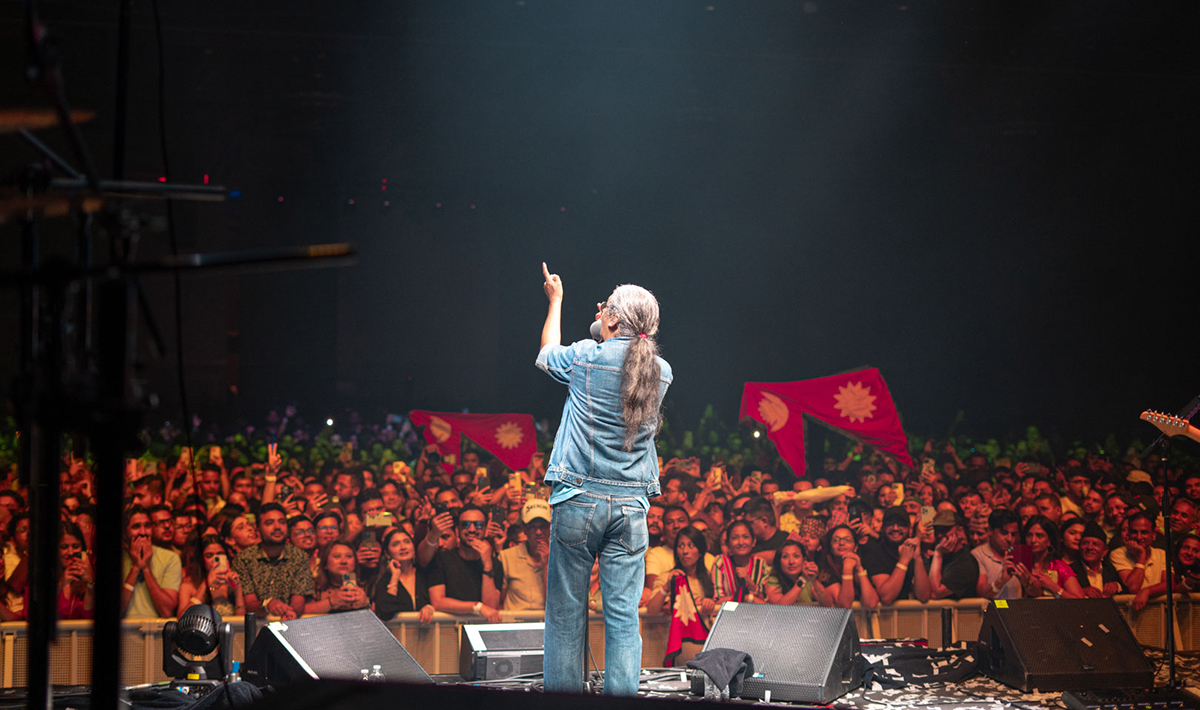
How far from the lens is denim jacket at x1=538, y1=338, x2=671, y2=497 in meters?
2.93

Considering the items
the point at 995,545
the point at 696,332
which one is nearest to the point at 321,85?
the point at 696,332

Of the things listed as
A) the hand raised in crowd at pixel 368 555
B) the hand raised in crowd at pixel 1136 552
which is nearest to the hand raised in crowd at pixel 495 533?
the hand raised in crowd at pixel 368 555

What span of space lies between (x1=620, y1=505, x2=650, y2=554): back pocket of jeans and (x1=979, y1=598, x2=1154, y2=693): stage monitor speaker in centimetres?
205

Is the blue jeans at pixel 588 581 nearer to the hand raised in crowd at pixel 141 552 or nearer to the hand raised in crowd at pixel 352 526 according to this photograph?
the hand raised in crowd at pixel 352 526

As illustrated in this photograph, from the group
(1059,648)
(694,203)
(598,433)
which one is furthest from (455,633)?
(694,203)

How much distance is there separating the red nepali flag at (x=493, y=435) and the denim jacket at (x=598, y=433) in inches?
122

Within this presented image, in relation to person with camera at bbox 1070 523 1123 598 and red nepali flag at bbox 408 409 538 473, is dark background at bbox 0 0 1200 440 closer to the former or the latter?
red nepali flag at bbox 408 409 538 473

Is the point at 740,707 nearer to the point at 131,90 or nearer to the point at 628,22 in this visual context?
the point at 628,22

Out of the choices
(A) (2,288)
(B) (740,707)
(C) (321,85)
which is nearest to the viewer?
(A) (2,288)

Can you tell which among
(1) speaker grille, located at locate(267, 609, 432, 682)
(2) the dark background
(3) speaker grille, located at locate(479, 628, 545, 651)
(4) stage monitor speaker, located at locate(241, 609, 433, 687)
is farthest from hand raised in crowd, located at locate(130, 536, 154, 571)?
(2) the dark background

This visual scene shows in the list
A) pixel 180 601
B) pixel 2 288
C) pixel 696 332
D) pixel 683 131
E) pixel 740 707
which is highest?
pixel 683 131

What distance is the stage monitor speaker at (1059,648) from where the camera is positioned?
401cm

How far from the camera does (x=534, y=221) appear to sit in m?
7.81

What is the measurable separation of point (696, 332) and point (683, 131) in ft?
5.49
